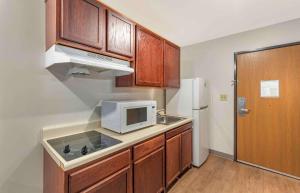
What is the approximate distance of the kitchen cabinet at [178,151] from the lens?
1865mm

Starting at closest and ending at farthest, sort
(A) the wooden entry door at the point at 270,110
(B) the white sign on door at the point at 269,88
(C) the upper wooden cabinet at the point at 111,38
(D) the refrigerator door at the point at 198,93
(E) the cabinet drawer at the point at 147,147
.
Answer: (C) the upper wooden cabinet at the point at 111,38
(E) the cabinet drawer at the point at 147,147
(A) the wooden entry door at the point at 270,110
(B) the white sign on door at the point at 269,88
(D) the refrigerator door at the point at 198,93

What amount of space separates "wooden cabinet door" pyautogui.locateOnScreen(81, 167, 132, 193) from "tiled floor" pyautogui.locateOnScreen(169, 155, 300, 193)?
869 mm

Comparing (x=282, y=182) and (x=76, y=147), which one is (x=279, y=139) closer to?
(x=282, y=182)

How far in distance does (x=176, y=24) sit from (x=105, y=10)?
50.4 inches

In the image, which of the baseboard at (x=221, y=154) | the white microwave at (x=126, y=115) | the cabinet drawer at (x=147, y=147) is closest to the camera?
the cabinet drawer at (x=147, y=147)

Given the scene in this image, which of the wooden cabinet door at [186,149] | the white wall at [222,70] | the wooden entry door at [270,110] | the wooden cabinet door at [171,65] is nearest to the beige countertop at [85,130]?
the wooden cabinet door at [186,149]

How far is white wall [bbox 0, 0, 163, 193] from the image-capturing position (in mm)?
1189

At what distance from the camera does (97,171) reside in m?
1.08

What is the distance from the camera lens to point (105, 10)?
4.74ft

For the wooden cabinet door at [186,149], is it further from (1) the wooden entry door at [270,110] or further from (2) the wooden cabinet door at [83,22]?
(2) the wooden cabinet door at [83,22]

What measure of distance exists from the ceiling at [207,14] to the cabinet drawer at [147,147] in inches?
63.9

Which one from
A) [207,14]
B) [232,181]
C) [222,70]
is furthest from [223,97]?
[207,14]

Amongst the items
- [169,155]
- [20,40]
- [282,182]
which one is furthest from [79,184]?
[282,182]

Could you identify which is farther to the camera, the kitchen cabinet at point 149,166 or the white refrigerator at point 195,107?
the white refrigerator at point 195,107
